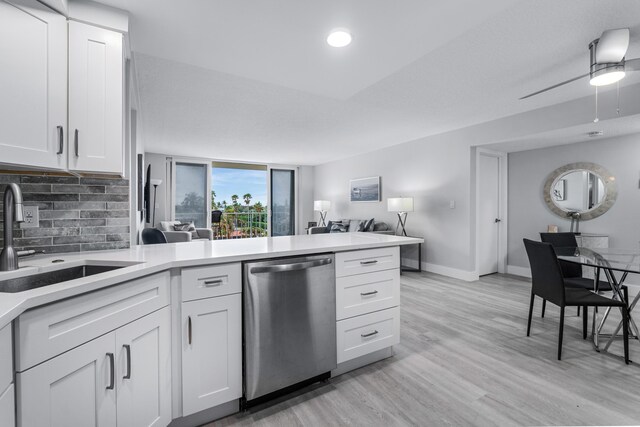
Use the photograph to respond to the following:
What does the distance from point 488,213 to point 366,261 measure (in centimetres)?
379

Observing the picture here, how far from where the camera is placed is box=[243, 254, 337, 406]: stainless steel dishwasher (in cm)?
161

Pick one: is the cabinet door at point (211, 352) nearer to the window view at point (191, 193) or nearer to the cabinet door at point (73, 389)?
the cabinet door at point (73, 389)

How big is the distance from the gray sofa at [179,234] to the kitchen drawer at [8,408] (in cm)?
457

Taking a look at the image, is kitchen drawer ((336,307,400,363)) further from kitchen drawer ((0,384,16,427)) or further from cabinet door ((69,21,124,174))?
cabinet door ((69,21,124,174))

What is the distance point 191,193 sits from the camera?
737cm

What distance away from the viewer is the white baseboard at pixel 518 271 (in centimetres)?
475

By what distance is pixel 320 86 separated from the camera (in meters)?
2.91

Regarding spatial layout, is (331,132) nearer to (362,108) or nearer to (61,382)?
(362,108)

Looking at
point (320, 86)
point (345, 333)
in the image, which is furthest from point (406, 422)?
point (320, 86)

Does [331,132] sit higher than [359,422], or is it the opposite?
[331,132]

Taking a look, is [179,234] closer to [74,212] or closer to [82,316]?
[74,212]

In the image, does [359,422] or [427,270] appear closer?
[359,422]

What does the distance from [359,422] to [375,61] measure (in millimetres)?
2494

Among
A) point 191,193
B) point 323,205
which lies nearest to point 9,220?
point 191,193
